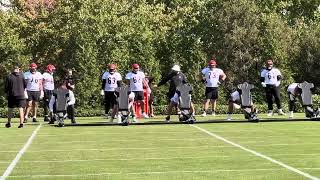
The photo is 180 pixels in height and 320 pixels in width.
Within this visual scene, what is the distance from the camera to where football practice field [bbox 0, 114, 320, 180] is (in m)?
10.3

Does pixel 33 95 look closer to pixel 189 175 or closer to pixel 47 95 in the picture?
pixel 47 95

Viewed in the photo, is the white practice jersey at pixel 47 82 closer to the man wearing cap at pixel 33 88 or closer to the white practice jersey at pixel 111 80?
the man wearing cap at pixel 33 88

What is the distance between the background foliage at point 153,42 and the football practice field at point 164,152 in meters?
15.8

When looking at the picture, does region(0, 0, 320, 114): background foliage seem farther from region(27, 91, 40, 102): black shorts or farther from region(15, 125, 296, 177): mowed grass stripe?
region(15, 125, 296, 177): mowed grass stripe

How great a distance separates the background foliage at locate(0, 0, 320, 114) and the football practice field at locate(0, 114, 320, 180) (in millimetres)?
15752

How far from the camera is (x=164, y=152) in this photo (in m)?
13.0

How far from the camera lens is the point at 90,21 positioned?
3603 centimetres

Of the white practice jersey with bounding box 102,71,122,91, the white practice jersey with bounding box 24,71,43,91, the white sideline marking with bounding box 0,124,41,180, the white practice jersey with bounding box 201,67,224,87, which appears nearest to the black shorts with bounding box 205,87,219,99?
the white practice jersey with bounding box 201,67,224,87

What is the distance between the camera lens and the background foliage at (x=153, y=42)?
35281 millimetres

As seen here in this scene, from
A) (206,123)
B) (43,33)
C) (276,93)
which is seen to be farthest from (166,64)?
(206,123)

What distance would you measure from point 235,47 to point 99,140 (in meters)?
24.6

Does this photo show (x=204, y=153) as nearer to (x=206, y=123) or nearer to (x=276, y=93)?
(x=206, y=123)

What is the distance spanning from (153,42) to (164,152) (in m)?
25.8

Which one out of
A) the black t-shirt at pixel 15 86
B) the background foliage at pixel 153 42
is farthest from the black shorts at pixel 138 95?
the background foliage at pixel 153 42
